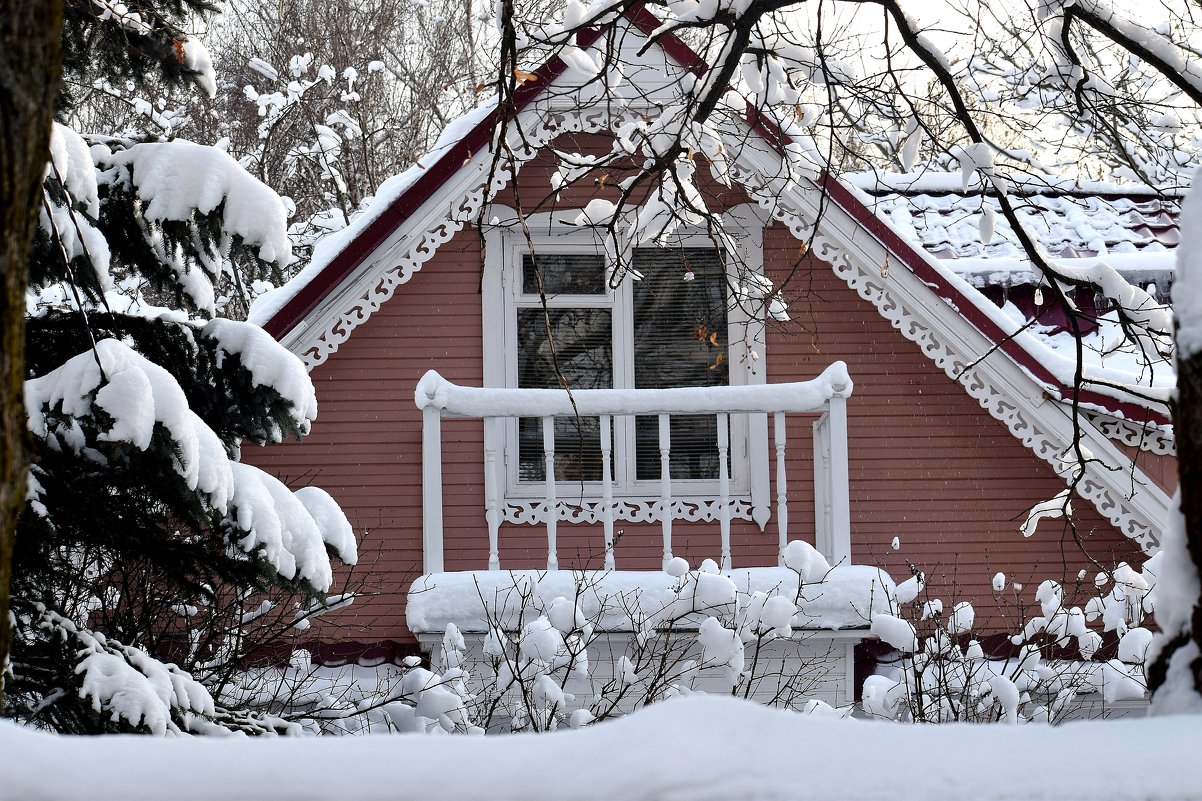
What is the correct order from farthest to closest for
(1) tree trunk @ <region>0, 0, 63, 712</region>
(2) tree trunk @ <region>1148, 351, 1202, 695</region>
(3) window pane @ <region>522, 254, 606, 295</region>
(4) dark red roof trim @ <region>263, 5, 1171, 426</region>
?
(3) window pane @ <region>522, 254, 606, 295</region> → (4) dark red roof trim @ <region>263, 5, 1171, 426</region> → (2) tree trunk @ <region>1148, 351, 1202, 695</region> → (1) tree trunk @ <region>0, 0, 63, 712</region>

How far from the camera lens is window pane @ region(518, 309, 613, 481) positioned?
7367mm

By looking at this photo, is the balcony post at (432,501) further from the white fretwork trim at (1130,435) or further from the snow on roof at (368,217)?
the white fretwork trim at (1130,435)

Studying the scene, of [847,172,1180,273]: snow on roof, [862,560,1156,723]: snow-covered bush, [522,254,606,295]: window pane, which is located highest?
[847,172,1180,273]: snow on roof

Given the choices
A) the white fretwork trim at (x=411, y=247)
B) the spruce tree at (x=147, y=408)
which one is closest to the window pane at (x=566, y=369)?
the white fretwork trim at (x=411, y=247)

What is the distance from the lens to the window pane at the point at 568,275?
7.50m

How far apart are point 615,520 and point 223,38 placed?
20458 mm

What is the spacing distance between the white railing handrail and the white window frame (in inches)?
44.4

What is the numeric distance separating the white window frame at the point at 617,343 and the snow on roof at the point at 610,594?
1362mm

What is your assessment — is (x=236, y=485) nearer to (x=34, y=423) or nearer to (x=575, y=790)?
(x=34, y=423)

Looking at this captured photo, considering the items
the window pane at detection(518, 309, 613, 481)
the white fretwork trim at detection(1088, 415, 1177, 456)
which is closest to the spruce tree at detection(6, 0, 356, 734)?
the window pane at detection(518, 309, 613, 481)

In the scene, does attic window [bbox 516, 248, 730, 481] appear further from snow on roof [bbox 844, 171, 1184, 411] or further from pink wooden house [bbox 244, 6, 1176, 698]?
snow on roof [bbox 844, 171, 1184, 411]

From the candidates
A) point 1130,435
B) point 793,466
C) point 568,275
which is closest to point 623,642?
point 793,466

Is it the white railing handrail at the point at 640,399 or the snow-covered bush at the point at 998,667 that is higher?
the white railing handrail at the point at 640,399

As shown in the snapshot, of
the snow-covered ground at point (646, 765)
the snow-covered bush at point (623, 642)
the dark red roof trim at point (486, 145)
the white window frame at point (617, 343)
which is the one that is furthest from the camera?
the white window frame at point (617, 343)
